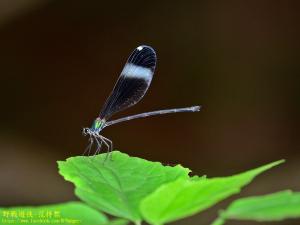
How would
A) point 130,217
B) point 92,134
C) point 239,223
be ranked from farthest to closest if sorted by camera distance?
point 239,223, point 92,134, point 130,217

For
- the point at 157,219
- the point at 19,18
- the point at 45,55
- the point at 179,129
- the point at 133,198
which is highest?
the point at 19,18

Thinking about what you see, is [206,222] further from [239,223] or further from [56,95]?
[56,95]

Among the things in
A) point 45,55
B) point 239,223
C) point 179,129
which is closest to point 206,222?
point 239,223

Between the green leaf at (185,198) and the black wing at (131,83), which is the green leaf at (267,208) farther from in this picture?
the black wing at (131,83)

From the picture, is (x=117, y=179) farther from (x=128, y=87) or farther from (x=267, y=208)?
(x=128, y=87)

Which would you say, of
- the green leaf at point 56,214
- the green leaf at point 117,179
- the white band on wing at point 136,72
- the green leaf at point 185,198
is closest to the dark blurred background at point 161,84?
the white band on wing at point 136,72

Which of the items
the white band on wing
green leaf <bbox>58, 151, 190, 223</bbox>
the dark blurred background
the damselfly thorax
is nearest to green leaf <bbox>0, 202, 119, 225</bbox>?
green leaf <bbox>58, 151, 190, 223</bbox>

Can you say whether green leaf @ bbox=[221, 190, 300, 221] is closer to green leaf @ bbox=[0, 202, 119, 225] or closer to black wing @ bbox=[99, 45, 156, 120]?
green leaf @ bbox=[0, 202, 119, 225]
